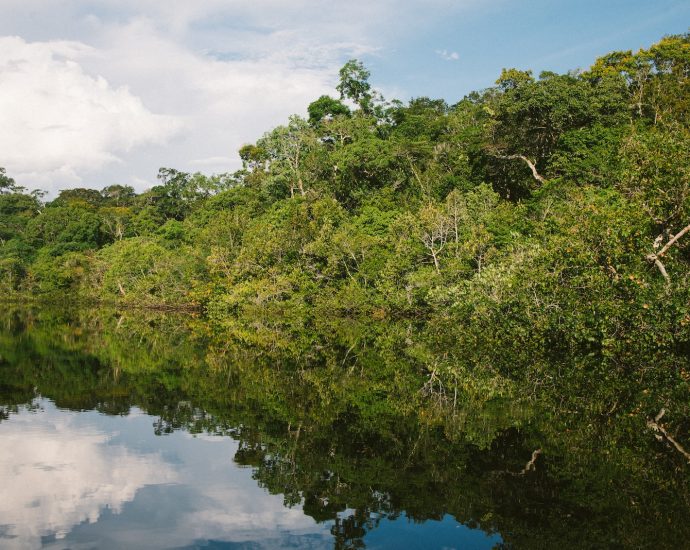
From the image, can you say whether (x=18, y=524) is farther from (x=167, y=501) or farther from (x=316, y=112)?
(x=316, y=112)

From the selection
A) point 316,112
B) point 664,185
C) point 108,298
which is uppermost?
point 316,112

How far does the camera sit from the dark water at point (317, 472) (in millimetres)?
6852

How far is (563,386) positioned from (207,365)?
440 inches

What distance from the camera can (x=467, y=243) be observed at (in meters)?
29.7

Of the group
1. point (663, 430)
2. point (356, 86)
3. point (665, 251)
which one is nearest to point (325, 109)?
point (356, 86)

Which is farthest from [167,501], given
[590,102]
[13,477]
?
[590,102]

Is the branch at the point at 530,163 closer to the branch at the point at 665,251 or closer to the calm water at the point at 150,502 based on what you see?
the branch at the point at 665,251

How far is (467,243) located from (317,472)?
22.5 m

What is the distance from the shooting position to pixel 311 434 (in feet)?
35.1

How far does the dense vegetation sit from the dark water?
2.25m

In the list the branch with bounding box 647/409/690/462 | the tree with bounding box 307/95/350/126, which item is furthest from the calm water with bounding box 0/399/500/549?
the tree with bounding box 307/95/350/126

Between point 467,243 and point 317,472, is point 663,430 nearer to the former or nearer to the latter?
point 317,472

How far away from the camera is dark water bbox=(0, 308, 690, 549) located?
22.5 feet

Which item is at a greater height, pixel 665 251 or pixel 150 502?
pixel 665 251
